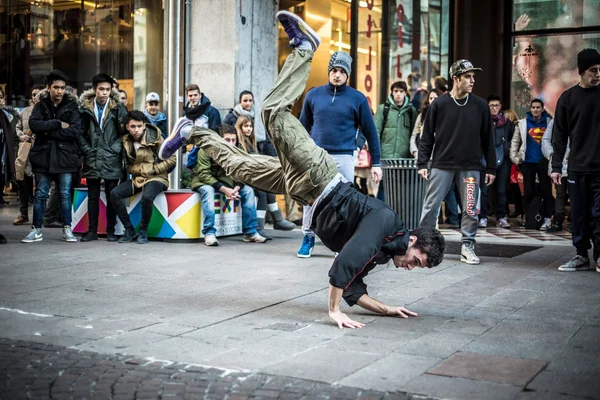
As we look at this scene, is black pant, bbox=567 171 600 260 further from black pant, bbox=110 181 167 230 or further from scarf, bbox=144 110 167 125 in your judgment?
scarf, bbox=144 110 167 125

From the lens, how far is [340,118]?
846 cm

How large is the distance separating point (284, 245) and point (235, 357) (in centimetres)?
544

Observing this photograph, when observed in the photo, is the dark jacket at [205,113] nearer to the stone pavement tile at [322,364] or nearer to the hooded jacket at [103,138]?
the hooded jacket at [103,138]

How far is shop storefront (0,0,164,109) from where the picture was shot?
15406 millimetres

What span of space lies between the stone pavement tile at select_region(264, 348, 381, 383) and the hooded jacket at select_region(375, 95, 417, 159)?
7805 mm

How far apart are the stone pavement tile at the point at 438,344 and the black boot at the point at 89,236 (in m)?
5.88

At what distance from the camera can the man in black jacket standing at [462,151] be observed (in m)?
8.49

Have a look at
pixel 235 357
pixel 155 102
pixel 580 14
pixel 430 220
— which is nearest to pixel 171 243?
pixel 155 102

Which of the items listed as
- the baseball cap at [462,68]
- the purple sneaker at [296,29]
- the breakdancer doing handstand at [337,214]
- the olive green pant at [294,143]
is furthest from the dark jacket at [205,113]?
the breakdancer doing handstand at [337,214]

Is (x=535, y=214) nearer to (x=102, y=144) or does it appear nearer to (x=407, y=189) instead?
(x=407, y=189)

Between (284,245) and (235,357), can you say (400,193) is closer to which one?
(284,245)

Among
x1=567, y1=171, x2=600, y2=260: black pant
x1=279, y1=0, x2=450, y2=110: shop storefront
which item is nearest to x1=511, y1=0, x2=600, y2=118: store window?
x1=279, y1=0, x2=450, y2=110: shop storefront

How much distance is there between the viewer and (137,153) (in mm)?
10070

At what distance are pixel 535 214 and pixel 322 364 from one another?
840 cm
